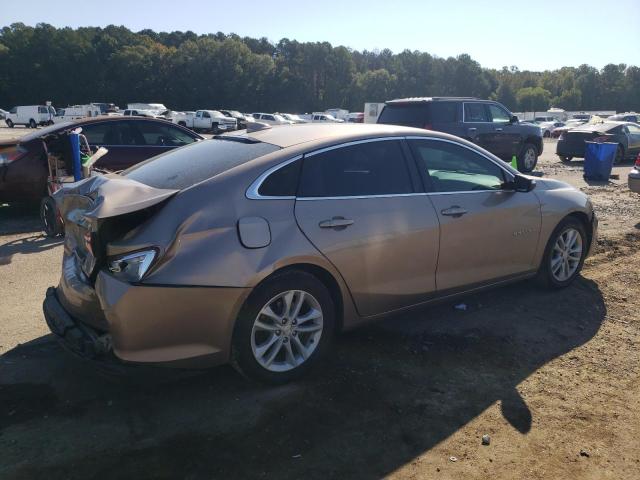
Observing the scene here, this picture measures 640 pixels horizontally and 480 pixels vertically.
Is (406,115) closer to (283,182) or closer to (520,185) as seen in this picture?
(520,185)

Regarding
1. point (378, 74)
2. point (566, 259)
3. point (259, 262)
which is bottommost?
point (566, 259)

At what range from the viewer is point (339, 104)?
312ft

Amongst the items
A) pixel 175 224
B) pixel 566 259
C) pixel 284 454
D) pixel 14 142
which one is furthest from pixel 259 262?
pixel 14 142

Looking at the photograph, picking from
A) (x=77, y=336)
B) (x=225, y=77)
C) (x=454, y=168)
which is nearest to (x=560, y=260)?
(x=454, y=168)

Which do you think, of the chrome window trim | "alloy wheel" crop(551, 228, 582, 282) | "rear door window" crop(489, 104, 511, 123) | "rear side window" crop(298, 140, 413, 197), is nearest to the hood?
the chrome window trim

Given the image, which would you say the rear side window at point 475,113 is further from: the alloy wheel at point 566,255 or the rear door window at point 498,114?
the alloy wheel at point 566,255

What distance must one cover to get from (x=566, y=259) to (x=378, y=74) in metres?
99.1

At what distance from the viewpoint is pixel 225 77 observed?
8356cm

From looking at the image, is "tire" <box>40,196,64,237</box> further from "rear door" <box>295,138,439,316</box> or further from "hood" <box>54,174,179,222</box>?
"rear door" <box>295,138,439,316</box>

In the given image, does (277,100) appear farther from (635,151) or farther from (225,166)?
(225,166)

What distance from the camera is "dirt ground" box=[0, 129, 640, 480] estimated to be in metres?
2.79

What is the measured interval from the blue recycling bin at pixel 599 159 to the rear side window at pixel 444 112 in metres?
3.63

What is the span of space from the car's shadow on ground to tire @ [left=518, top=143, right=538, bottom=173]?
11333 mm

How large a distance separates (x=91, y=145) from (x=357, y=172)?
6.11m
